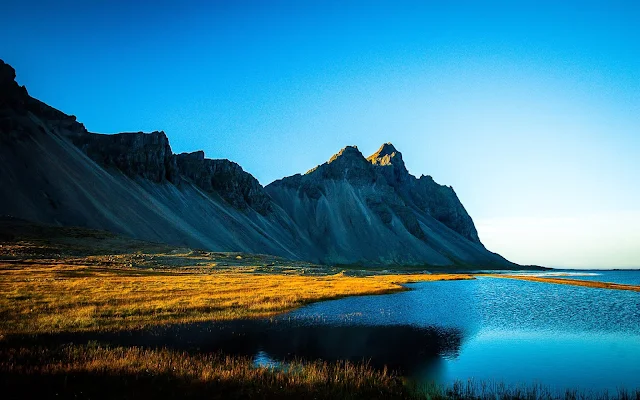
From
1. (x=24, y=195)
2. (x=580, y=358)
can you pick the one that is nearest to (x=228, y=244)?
(x=24, y=195)

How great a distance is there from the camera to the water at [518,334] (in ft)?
70.3

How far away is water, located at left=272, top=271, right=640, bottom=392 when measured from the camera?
21422mm

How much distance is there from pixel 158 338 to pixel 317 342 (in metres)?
10.5

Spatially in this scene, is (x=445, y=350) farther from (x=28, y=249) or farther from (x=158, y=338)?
(x=28, y=249)

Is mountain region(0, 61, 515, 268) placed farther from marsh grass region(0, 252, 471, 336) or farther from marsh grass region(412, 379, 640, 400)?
marsh grass region(412, 379, 640, 400)

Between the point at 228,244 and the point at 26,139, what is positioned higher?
the point at 26,139

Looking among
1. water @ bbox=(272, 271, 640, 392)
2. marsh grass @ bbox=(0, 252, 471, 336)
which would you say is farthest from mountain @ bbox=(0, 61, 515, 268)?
water @ bbox=(272, 271, 640, 392)

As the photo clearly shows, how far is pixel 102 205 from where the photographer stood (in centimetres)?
12400

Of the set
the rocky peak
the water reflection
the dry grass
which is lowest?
the water reflection

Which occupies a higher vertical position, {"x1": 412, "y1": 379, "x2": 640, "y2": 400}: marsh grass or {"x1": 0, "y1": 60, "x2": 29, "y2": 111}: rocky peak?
{"x1": 0, "y1": 60, "x2": 29, "y2": 111}: rocky peak

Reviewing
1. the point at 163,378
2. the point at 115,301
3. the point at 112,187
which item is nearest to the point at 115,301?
the point at 115,301

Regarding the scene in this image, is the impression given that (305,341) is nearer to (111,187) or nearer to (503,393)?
(503,393)

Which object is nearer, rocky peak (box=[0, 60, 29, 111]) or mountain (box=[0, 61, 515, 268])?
mountain (box=[0, 61, 515, 268])

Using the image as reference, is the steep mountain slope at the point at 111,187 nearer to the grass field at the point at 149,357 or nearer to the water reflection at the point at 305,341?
the grass field at the point at 149,357
